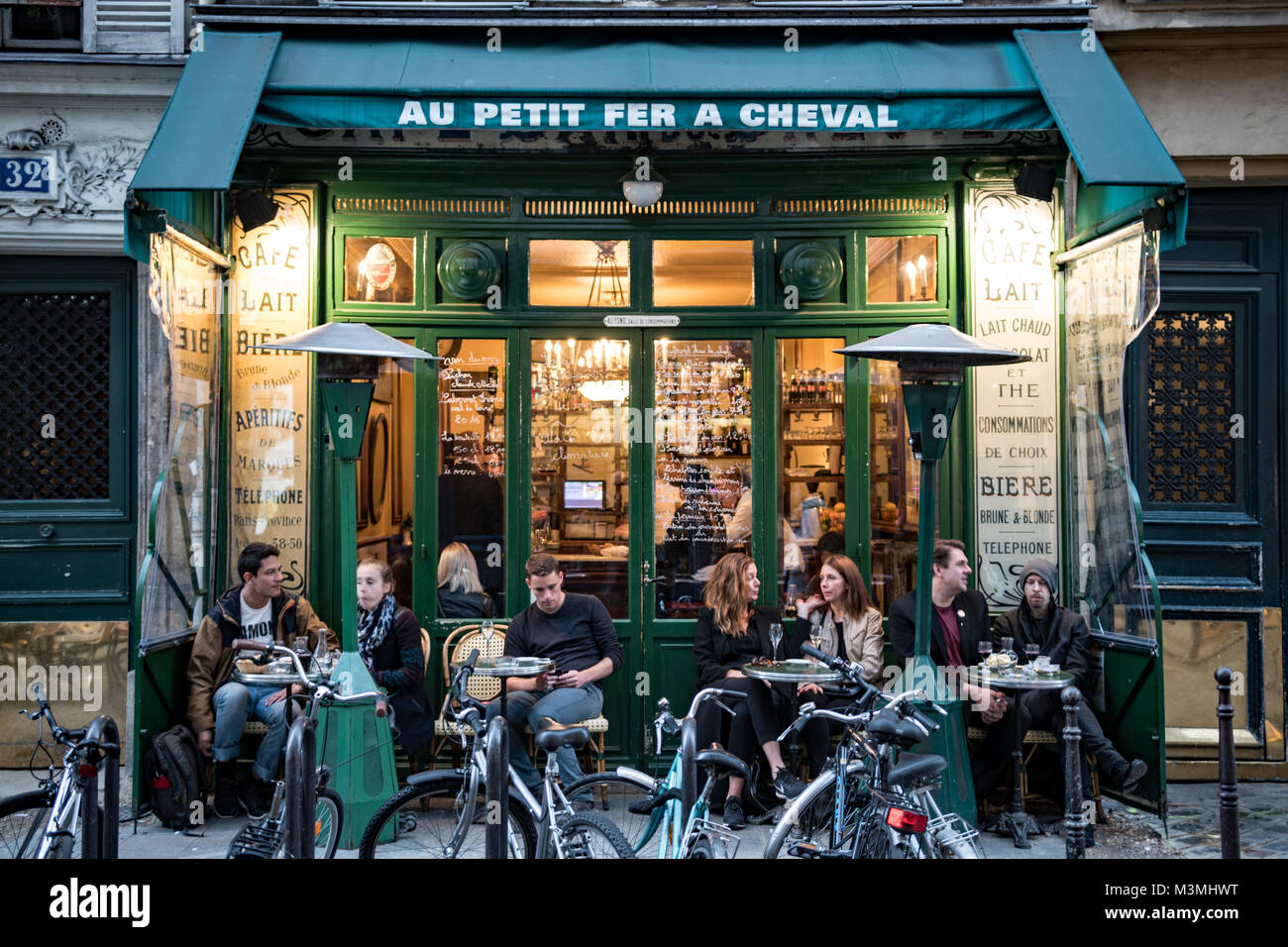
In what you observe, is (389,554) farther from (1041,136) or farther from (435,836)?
(1041,136)

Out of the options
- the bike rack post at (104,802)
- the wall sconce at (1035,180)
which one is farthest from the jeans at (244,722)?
the wall sconce at (1035,180)

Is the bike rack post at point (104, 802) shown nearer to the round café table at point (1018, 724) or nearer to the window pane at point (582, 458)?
the window pane at point (582, 458)

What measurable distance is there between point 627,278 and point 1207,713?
512 cm

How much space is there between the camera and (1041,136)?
7.78 meters

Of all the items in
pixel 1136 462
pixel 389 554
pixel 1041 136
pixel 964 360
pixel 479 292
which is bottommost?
pixel 389 554

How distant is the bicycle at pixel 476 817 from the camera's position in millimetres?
4863

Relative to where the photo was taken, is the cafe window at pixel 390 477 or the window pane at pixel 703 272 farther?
the window pane at pixel 703 272

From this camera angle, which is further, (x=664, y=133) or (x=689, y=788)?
(x=664, y=133)

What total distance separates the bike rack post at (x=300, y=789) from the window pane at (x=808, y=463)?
12.3ft

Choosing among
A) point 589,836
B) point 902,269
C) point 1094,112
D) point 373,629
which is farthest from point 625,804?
point 1094,112

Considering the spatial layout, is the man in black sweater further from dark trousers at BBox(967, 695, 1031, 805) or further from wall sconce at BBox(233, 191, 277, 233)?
wall sconce at BBox(233, 191, 277, 233)

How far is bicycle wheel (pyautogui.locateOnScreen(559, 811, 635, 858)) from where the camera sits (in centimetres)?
479
